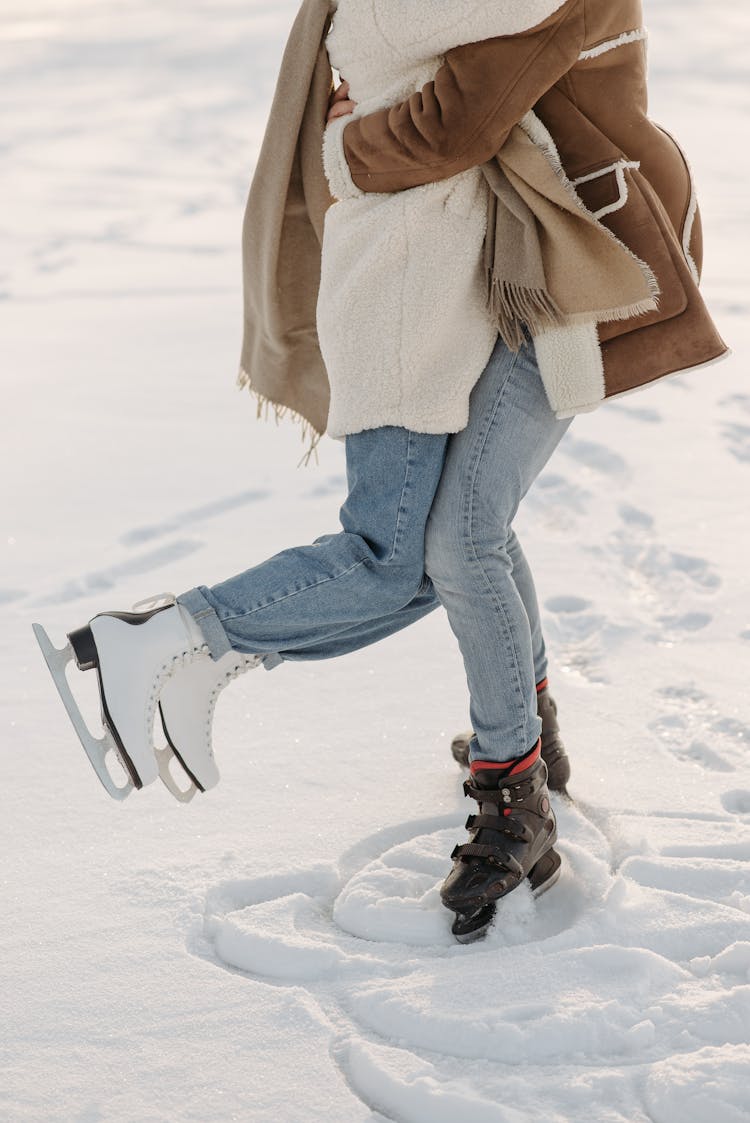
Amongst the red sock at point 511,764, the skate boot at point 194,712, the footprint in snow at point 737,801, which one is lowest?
the footprint in snow at point 737,801

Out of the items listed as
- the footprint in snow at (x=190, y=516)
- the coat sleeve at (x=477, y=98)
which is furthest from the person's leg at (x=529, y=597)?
the footprint in snow at (x=190, y=516)

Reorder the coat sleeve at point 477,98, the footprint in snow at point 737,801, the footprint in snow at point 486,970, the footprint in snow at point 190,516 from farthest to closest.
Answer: the footprint in snow at point 190,516 < the footprint in snow at point 737,801 < the coat sleeve at point 477,98 < the footprint in snow at point 486,970

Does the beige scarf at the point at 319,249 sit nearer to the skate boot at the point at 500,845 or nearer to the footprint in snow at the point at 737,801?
the skate boot at the point at 500,845

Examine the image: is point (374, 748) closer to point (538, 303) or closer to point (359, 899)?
point (359, 899)

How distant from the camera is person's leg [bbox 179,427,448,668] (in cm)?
184

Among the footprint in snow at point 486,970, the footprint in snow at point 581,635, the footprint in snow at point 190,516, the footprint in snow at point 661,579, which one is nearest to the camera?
the footprint in snow at point 486,970

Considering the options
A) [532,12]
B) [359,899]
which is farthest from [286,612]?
[532,12]

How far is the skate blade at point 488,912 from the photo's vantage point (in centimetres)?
184

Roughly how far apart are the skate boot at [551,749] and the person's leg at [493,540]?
26 cm

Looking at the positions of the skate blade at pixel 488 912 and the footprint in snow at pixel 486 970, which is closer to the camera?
the footprint in snow at pixel 486 970

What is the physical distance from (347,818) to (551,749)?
0.36 metres

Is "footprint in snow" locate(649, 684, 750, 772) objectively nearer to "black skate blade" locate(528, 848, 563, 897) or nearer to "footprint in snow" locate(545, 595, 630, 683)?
"footprint in snow" locate(545, 595, 630, 683)

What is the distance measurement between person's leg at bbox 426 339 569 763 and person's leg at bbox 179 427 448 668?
0.04 m

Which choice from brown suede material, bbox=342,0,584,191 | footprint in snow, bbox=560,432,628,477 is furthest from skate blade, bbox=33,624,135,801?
footprint in snow, bbox=560,432,628,477
